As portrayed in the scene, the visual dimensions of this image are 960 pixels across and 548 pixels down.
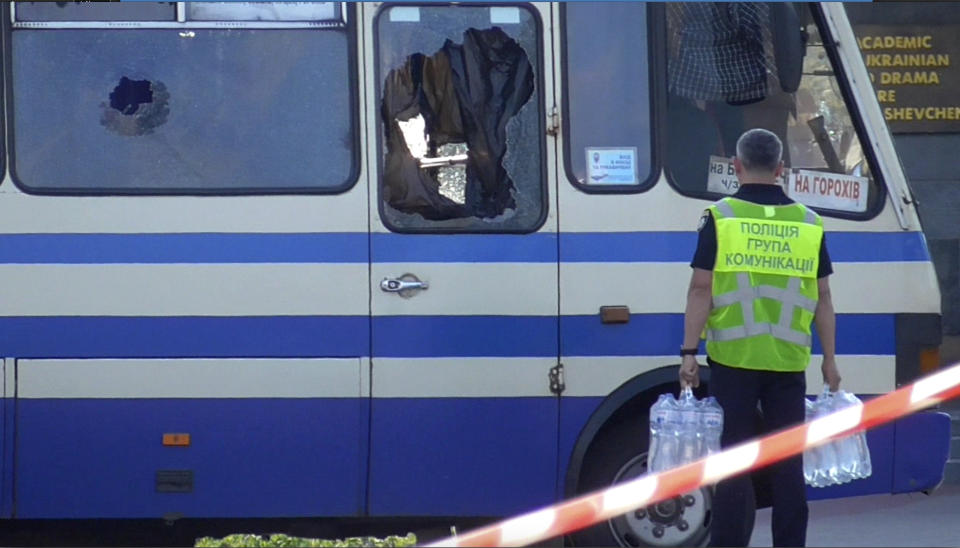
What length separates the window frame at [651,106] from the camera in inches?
252

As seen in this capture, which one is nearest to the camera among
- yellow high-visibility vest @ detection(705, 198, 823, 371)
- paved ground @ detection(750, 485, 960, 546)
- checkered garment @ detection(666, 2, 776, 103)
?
yellow high-visibility vest @ detection(705, 198, 823, 371)

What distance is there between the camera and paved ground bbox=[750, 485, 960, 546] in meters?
7.08

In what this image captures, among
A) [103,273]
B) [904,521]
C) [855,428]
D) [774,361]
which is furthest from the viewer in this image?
[904,521]

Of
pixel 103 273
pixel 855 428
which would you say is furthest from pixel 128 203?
pixel 855 428

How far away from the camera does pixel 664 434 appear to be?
231 inches

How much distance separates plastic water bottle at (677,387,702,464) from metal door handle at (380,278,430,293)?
1216 mm

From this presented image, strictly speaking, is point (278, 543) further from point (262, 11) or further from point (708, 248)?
point (262, 11)

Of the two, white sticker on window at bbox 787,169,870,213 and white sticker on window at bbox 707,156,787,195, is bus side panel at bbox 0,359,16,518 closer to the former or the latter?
white sticker on window at bbox 707,156,787,195

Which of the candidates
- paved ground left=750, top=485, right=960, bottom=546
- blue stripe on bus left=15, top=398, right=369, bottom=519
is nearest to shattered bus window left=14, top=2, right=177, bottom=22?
blue stripe on bus left=15, top=398, right=369, bottom=519

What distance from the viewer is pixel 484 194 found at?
644 centimetres

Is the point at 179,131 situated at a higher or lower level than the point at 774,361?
higher

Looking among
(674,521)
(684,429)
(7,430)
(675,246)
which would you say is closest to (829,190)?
(675,246)

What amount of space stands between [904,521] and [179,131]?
4.23 metres

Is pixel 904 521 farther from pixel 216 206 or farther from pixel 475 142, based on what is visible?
pixel 216 206
